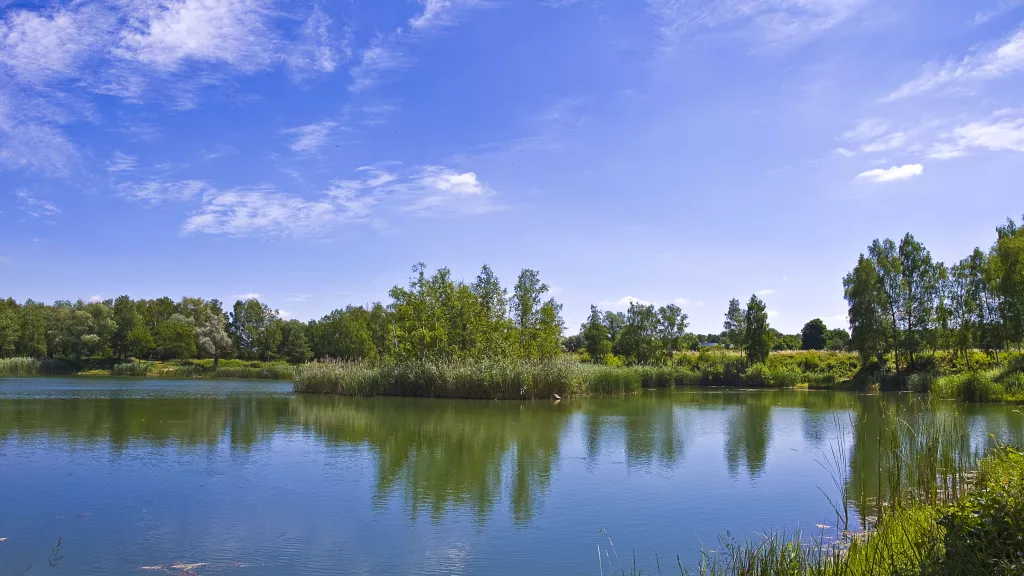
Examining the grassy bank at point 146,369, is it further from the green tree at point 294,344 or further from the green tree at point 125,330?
the green tree at point 294,344

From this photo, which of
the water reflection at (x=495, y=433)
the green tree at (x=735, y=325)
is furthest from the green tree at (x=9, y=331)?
the green tree at (x=735, y=325)

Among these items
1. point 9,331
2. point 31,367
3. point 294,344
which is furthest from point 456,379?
point 9,331

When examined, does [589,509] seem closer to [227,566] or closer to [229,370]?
[227,566]

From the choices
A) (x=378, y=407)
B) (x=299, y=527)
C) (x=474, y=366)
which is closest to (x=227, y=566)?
(x=299, y=527)

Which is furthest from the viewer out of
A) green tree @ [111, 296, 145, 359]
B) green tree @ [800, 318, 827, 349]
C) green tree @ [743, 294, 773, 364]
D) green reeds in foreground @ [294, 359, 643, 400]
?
green tree @ [800, 318, 827, 349]

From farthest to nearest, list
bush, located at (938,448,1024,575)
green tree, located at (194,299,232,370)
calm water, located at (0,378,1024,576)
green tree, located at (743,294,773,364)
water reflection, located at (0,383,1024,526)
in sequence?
green tree, located at (194,299,232,370) → green tree, located at (743,294,773,364) → water reflection, located at (0,383,1024,526) → calm water, located at (0,378,1024,576) → bush, located at (938,448,1024,575)

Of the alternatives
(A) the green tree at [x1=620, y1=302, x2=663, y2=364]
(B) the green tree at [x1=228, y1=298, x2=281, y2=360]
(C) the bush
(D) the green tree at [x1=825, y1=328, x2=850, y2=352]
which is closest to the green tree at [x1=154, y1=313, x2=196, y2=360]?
(B) the green tree at [x1=228, y1=298, x2=281, y2=360]

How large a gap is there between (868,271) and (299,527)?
4441cm

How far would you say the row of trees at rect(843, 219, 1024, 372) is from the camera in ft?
126

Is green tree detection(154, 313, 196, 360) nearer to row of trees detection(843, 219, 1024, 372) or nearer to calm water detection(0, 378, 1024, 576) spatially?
calm water detection(0, 378, 1024, 576)

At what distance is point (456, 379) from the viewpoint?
103ft

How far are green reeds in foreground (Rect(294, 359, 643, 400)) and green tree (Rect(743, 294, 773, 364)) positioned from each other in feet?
Result: 59.1

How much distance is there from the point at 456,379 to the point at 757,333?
28.0 metres

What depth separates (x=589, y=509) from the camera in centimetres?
1009
